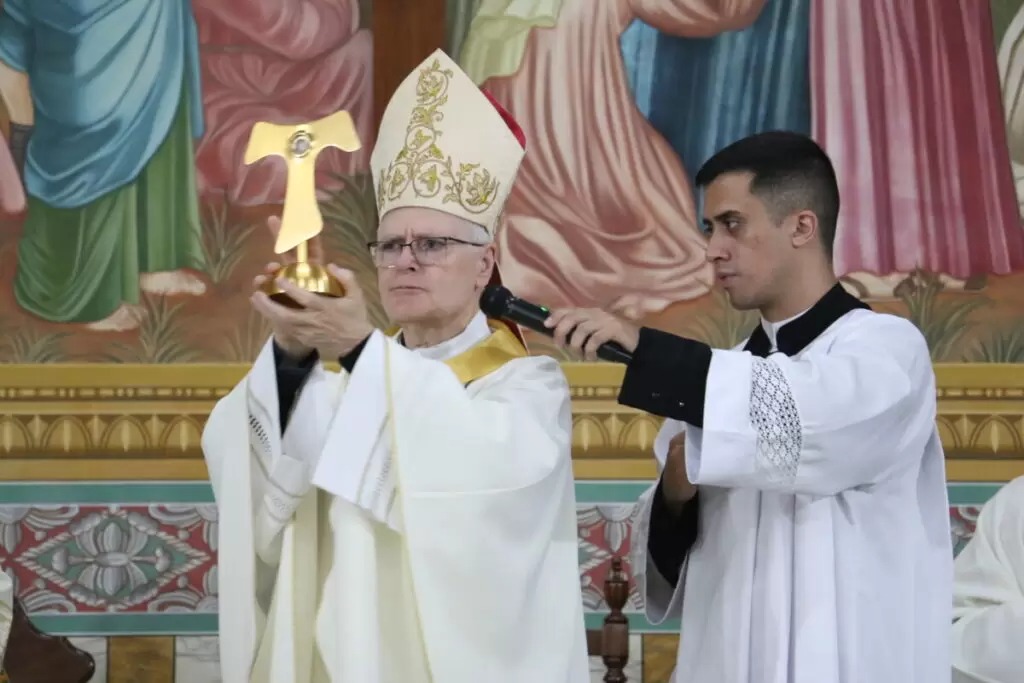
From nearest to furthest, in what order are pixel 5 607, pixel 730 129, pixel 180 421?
1. pixel 5 607
2. pixel 180 421
3. pixel 730 129

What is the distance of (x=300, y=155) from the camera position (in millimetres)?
2846

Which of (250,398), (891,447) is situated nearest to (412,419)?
(250,398)

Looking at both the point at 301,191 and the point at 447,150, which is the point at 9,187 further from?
the point at 301,191

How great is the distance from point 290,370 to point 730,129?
2980 millimetres

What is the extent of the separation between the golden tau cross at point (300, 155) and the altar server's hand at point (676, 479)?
3.36ft

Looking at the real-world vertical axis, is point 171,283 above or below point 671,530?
above

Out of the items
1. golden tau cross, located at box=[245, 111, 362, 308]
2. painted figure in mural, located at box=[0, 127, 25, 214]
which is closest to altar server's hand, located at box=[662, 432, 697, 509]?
golden tau cross, located at box=[245, 111, 362, 308]

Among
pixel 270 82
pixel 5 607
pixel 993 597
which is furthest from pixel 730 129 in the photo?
pixel 5 607

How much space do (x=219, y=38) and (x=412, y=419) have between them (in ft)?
10.1

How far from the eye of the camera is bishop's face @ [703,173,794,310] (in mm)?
3246

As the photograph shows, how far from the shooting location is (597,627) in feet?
17.2

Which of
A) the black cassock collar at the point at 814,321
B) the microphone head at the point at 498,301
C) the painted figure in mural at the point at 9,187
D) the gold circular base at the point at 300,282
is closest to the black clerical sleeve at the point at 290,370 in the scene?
the gold circular base at the point at 300,282

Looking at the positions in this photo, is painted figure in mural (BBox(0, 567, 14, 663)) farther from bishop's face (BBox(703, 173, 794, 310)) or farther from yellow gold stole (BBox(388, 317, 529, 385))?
bishop's face (BBox(703, 173, 794, 310))

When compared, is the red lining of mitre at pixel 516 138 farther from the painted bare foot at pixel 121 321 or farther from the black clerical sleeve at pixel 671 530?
the painted bare foot at pixel 121 321
